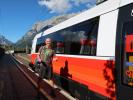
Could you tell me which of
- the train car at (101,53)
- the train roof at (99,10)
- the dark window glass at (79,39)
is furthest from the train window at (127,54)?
the dark window glass at (79,39)

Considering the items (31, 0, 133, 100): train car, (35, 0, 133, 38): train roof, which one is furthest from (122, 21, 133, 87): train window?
(35, 0, 133, 38): train roof

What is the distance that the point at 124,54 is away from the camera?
7.04 meters

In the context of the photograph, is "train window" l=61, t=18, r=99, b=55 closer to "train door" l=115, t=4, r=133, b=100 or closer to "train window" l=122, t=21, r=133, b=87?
"train door" l=115, t=4, r=133, b=100

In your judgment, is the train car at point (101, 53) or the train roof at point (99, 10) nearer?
the train car at point (101, 53)

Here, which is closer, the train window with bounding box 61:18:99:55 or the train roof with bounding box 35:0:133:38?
the train roof with bounding box 35:0:133:38

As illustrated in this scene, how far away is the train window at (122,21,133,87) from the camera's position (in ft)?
22.4

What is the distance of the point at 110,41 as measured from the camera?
777cm

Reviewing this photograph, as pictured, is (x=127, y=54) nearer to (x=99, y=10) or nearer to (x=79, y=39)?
(x=99, y=10)

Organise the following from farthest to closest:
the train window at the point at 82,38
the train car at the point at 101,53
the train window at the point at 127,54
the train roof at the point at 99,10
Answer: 1. the train window at the point at 82,38
2. the train roof at the point at 99,10
3. the train car at the point at 101,53
4. the train window at the point at 127,54

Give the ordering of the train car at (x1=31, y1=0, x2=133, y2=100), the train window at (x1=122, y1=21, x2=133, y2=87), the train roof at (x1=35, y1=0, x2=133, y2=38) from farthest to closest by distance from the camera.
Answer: the train roof at (x1=35, y1=0, x2=133, y2=38)
the train car at (x1=31, y1=0, x2=133, y2=100)
the train window at (x1=122, y1=21, x2=133, y2=87)

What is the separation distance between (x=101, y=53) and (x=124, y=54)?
4.40 feet

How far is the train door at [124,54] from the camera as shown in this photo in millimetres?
6836

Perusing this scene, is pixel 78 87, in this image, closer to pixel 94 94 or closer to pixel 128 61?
pixel 94 94

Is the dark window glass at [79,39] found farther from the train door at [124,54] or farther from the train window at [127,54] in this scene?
the train window at [127,54]
